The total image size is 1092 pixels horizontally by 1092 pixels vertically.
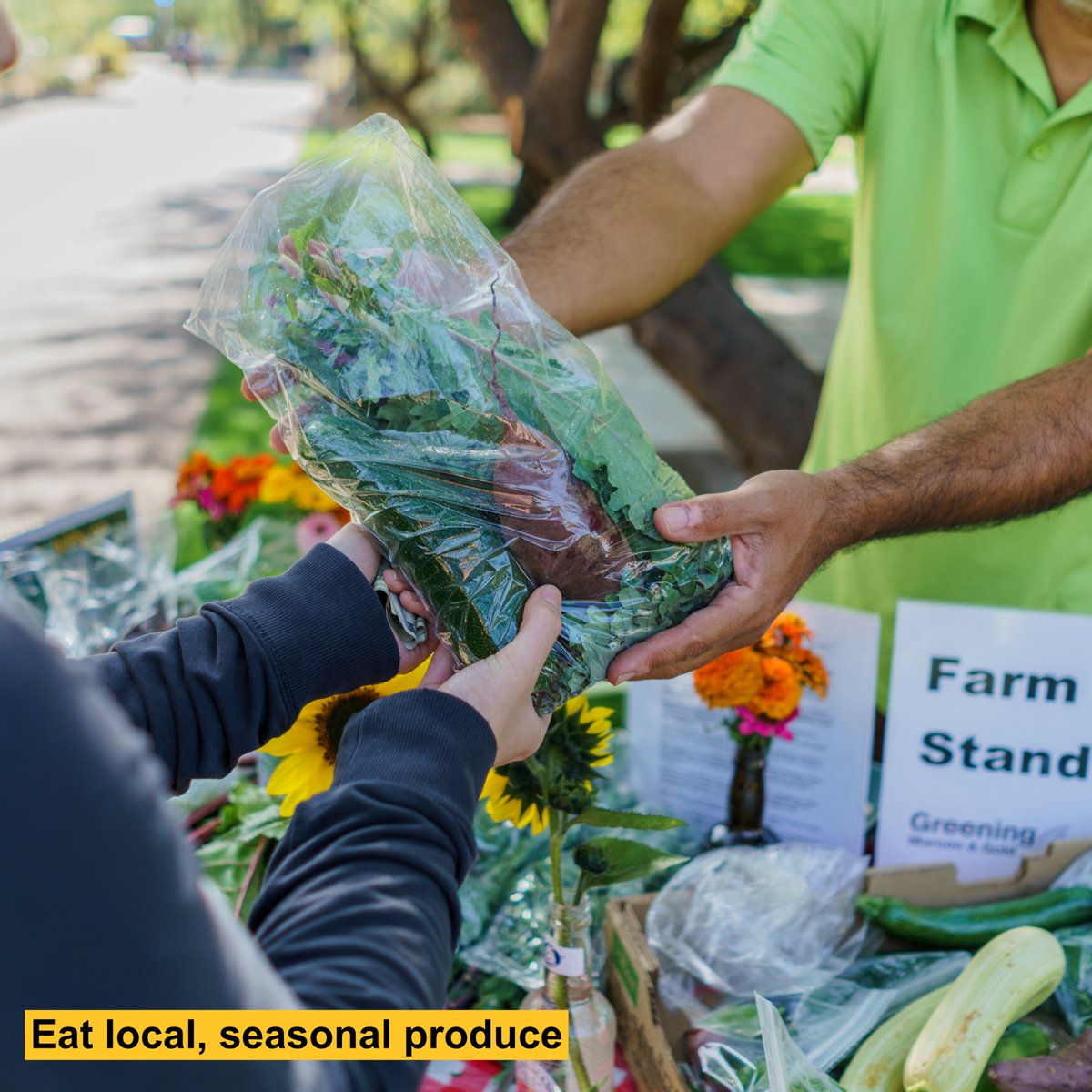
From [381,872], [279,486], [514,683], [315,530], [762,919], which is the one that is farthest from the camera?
[279,486]

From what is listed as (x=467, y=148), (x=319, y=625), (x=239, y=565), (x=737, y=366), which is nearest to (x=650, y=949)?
(x=319, y=625)

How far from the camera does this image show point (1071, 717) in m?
1.62

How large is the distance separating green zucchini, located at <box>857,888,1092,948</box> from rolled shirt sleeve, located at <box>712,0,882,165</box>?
1.23 meters

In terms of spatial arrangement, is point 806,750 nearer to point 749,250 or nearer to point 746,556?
point 746,556

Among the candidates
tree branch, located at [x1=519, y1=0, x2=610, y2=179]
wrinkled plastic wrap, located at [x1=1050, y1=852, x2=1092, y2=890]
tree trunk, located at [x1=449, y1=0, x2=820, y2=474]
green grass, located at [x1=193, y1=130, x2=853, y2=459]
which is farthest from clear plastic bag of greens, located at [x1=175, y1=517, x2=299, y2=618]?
green grass, located at [x1=193, y1=130, x2=853, y2=459]

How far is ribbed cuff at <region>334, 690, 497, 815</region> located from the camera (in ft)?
2.77

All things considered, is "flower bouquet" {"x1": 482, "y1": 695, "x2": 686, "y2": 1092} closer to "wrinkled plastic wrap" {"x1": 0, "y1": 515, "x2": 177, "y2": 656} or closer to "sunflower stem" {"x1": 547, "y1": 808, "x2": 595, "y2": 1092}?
"sunflower stem" {"x1": 547, "y1": 808, "x2": 595, "y2": 1092}

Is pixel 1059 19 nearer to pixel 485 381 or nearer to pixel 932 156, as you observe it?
pixel 932 156

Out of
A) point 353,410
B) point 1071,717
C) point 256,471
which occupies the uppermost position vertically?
point 353,410

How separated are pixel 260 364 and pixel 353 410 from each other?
11cm

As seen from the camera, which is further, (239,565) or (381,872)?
(239,565)

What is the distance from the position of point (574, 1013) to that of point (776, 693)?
20.5 inches

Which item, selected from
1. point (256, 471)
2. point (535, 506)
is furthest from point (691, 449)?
point (535, 506)

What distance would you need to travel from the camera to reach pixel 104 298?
9.82 m
